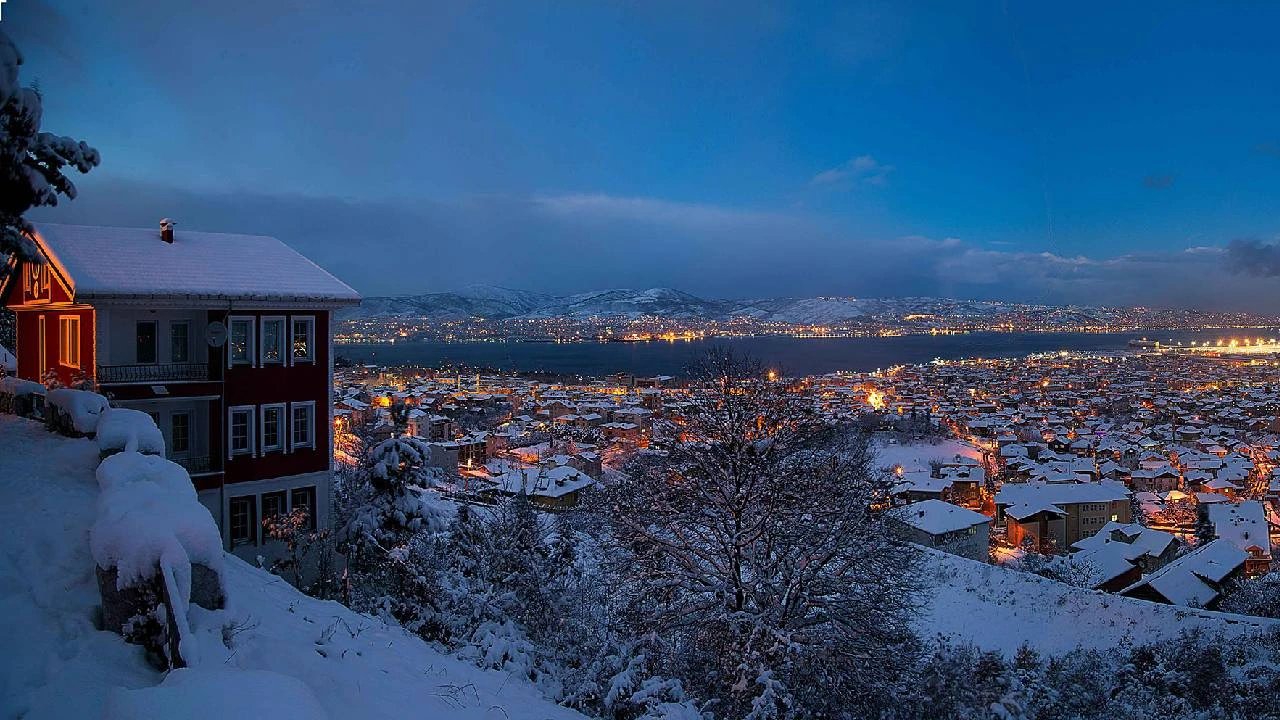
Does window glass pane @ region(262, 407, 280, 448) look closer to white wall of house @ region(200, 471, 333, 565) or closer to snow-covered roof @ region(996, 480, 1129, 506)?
A: white wall of house @ region(200, 471, 333, 565)

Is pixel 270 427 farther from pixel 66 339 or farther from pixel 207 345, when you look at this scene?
pixel 66 339

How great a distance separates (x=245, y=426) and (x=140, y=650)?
10845mm

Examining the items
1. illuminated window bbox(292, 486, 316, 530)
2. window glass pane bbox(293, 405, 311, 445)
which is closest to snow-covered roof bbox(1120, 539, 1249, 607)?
illuminated window bbox(292, 486, 316, 530)

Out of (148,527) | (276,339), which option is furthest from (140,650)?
(276,339)

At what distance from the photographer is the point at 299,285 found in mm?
14570

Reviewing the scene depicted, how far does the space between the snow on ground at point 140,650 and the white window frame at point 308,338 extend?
22.7 ft

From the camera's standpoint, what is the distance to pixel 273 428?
14562 mm

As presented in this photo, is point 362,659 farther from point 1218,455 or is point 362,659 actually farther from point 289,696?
point 1218,455

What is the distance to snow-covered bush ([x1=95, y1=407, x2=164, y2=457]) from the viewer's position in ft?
23.5

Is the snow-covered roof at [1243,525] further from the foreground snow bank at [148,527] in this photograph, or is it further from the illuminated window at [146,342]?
the illuminated window at [146,342]

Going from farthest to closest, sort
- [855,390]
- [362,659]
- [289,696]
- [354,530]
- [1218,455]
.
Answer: [855,390], [1218,455], [354,530], [362,659], [289,696]

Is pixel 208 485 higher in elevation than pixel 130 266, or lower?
lower

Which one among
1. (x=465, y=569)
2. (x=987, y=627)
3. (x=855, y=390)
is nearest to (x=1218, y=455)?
(x=855, y=390)

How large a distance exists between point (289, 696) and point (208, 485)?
11.7 meters
